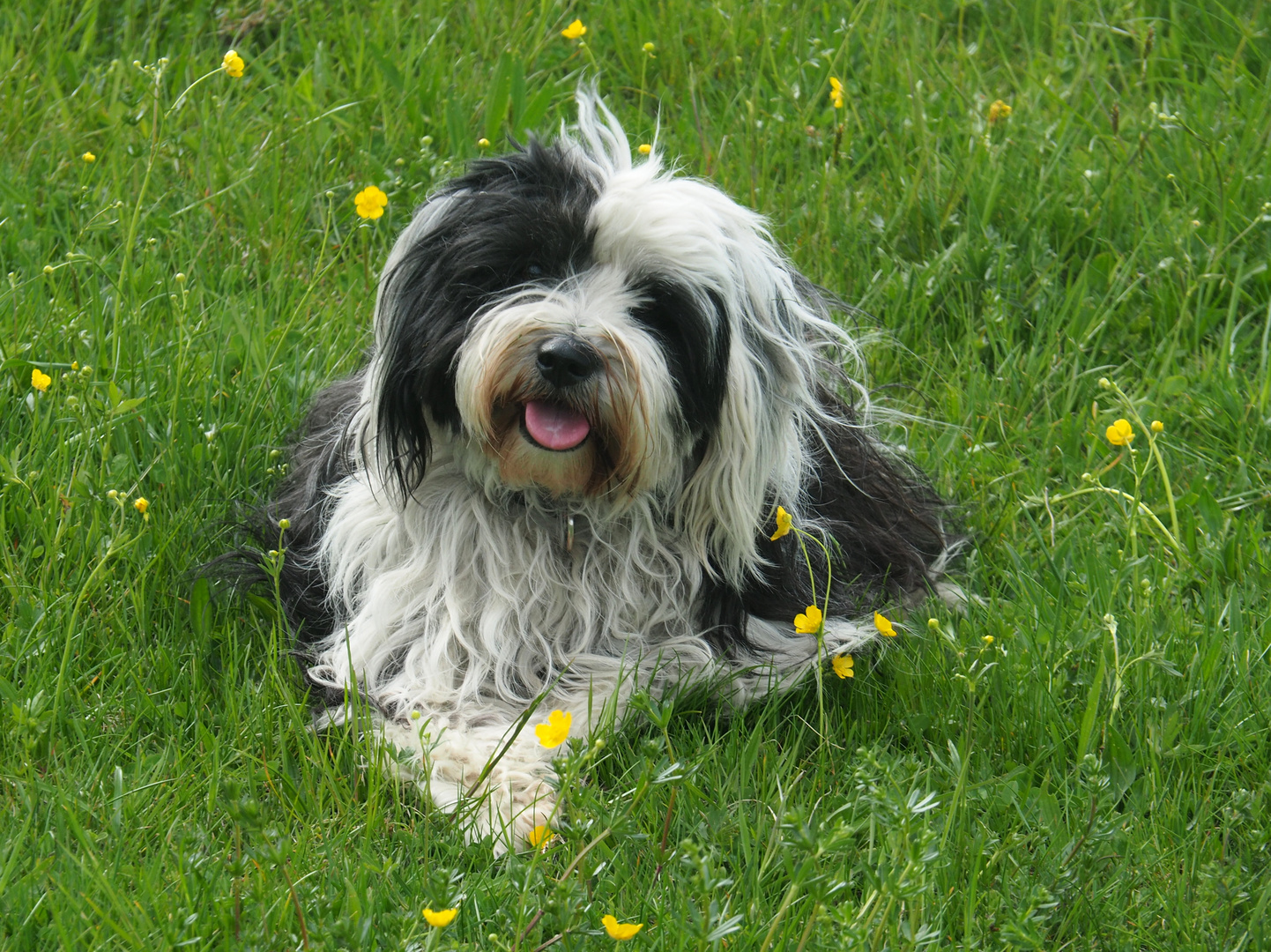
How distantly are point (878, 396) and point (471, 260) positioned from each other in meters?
1.76

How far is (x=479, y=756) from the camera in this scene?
124 inches

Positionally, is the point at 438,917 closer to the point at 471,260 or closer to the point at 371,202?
the point at 471,260

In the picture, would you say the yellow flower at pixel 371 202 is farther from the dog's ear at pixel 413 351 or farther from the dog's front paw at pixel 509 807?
the dog's front paw at pixel 509 807

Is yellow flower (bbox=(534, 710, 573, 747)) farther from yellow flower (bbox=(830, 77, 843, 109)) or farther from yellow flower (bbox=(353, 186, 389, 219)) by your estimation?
yellow flower (bbox=(830, 77, 843, 109))

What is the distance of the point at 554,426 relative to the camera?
3.10m

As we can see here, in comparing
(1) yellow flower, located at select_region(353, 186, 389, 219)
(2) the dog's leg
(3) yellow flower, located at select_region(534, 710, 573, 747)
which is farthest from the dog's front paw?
(1) yellow flower, located at select_region(353, 186, 389, 219)

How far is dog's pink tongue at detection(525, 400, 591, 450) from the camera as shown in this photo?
10.1 feet

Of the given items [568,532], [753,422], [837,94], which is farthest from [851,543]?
[837,94]

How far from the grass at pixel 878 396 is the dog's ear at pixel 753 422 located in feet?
1.21

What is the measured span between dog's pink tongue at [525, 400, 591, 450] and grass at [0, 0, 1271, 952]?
0.64m

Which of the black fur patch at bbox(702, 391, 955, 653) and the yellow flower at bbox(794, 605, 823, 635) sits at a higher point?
the yellow flower at bbox(794, 605, 823, 635)

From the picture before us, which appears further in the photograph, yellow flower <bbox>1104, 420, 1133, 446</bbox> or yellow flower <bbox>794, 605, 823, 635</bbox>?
yellow flower <bbox>1104, 420, 1133, 446</bbox>

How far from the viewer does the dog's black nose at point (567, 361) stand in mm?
2969

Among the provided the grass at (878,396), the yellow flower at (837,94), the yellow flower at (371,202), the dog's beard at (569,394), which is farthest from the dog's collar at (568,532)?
the yellow flower at (837,94)
